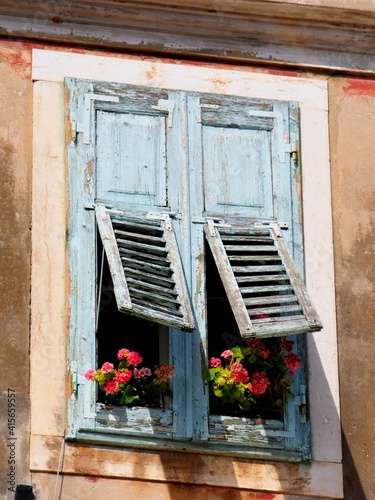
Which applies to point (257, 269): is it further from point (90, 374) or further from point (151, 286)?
point (90, 374)

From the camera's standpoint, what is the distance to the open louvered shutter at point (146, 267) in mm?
9133

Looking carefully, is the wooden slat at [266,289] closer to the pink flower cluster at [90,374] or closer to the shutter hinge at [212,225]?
the shutter hinge at [212,225]

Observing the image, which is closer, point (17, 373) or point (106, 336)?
point (17, 373)

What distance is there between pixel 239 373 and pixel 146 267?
2.44 feet

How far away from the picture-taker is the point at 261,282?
31.4ft

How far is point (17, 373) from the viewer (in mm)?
9367

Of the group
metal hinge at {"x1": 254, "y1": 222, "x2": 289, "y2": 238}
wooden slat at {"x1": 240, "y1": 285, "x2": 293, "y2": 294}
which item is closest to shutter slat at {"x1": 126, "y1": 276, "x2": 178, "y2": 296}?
wooden slat at {"x1": 240, "y1": 285, "x2": 293, "y2": 294}

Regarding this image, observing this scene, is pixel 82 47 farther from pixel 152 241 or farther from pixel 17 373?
pixel 17 373

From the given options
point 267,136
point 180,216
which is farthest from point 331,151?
point 180,216

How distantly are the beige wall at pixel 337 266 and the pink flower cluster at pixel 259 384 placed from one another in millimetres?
544

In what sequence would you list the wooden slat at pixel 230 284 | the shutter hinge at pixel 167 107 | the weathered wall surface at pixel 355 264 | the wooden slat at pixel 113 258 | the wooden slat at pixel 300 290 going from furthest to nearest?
the shutter hinge at pixel 167 107
the weathered wall surface at pixel 355 264
the wooden slat at pixel 300 290
the wooden slat at pixel 230 284
the wooden slat at pixel 113 258

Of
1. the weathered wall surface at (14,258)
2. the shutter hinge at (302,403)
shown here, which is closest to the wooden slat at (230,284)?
the shutter hinge at (302,403)

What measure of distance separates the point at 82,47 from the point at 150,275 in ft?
5.10

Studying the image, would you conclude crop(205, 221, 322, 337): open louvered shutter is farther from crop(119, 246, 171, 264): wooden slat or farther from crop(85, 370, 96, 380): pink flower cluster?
crop(85, 370, 96, 380): pink flower cluster
